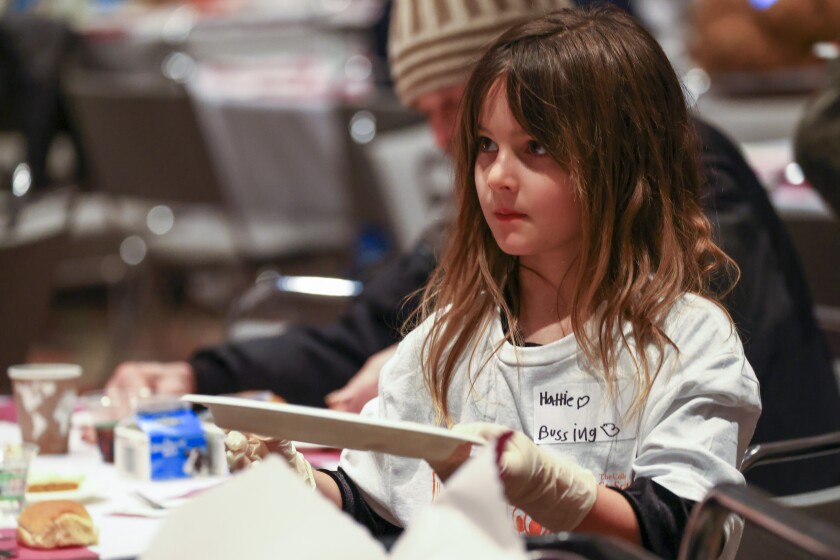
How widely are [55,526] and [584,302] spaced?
0.66m

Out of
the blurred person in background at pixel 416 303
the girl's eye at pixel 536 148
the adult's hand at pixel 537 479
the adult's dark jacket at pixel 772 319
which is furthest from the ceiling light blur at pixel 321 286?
the adult's hand at pixel 537 479

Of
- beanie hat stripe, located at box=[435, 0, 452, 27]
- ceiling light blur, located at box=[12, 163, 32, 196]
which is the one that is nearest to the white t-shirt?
beanie hat stripe, located at box=[435, 0, 452, 27]

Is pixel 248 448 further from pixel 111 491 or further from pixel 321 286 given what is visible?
pixel 321 286

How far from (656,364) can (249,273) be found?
359 centimetres

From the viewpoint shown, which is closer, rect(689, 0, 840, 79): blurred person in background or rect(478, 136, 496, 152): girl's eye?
rect(478, 136, 496, 152): girl's eye

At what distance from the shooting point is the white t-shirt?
125 centimetres

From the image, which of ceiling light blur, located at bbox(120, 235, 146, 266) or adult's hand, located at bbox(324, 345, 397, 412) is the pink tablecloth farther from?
ceiling light blur, located at bbox(120, 235, 146, 266)

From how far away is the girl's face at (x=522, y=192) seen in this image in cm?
135

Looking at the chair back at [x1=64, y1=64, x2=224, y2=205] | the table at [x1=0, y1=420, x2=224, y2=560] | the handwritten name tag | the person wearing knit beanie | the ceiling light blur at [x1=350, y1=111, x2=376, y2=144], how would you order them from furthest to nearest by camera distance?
the chair back at [x1=64, y1=64, x2=224, y2=205], the ceiling light blur at [x1=350, y1=111, x2=376, y2=144], the person wearing knit beanie, the table at [x1=0, y1=420, x2=224, y2=560], the handwritten name tag

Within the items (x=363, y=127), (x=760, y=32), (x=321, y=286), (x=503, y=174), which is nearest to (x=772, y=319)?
(x=503, y=174)

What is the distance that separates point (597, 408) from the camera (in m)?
1.34

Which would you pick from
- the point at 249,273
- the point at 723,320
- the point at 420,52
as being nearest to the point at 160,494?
the point at 723,320

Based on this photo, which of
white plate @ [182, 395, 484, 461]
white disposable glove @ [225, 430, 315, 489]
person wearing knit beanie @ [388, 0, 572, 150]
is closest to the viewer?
white plate @ [182, 395, 484, 461]

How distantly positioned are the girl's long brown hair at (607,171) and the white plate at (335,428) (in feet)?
0.96
